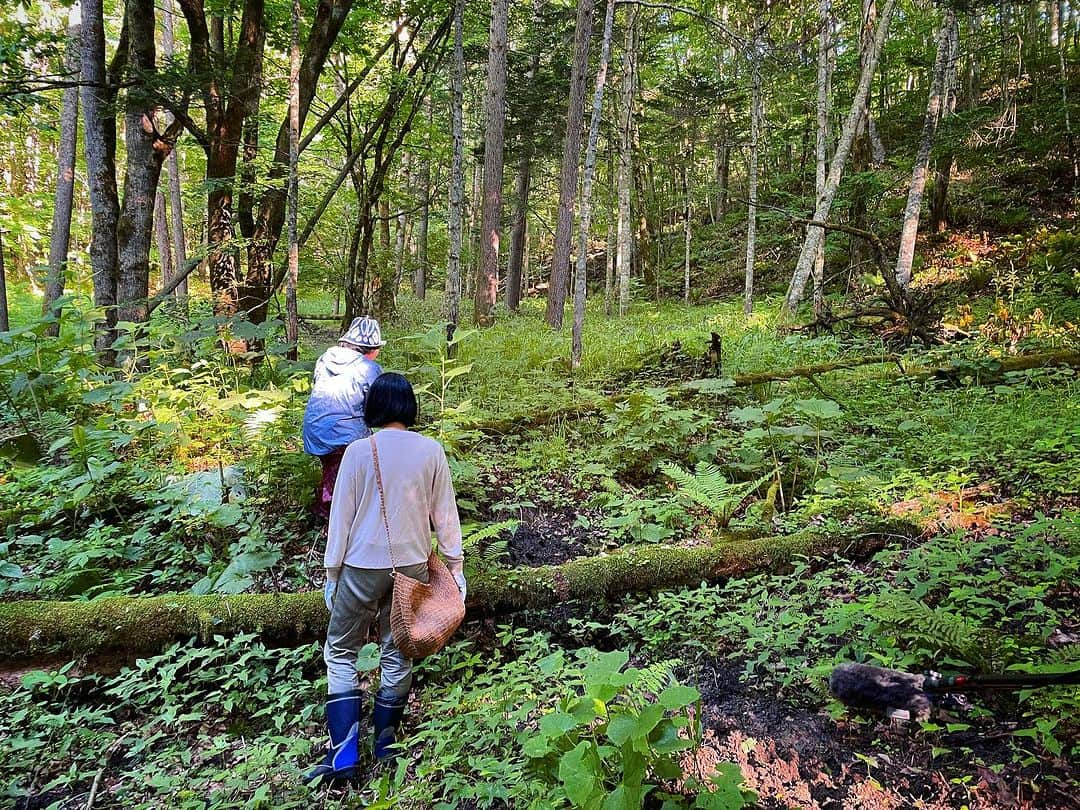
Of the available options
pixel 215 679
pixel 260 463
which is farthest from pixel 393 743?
pixel 260 463

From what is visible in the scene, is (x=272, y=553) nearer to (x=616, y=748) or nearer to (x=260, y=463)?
(x=260, y=463)

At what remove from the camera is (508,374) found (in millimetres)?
9047

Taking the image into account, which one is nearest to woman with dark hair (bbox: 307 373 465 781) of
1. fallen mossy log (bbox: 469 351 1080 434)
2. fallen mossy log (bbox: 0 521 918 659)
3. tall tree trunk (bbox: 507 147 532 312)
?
fallen mossy log (bbox: 0 521 918 659)

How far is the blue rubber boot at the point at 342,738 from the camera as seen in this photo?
282 cm

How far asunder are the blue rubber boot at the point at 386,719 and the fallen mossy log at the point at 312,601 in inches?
35.5

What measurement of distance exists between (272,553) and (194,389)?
346 cm

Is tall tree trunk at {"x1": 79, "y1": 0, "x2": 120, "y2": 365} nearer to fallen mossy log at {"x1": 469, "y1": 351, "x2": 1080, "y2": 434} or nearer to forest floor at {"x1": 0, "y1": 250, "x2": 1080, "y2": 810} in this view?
forest floor at {"x1": 0, "y1": 250, "x2": 1080, "y2": 810}

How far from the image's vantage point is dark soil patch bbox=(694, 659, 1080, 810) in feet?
6.89

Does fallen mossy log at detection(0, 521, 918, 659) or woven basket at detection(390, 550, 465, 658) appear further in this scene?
fallen mossy log at detection(0, 521, 918, 659)

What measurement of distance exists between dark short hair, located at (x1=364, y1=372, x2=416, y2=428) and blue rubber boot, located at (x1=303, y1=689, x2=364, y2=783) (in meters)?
1.47

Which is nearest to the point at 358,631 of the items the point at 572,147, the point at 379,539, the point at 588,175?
the point at 379,539

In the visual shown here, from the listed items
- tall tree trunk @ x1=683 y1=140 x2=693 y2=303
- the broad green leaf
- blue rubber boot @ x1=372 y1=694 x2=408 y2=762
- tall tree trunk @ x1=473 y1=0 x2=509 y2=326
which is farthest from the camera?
tall tree trunk @ x1=683 y1=140 x2=693 y2=303

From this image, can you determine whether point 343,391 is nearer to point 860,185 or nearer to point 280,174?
point 280,174

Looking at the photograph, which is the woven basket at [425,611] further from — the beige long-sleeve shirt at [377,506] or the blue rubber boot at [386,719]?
the blue rubber boot at [386,719]
